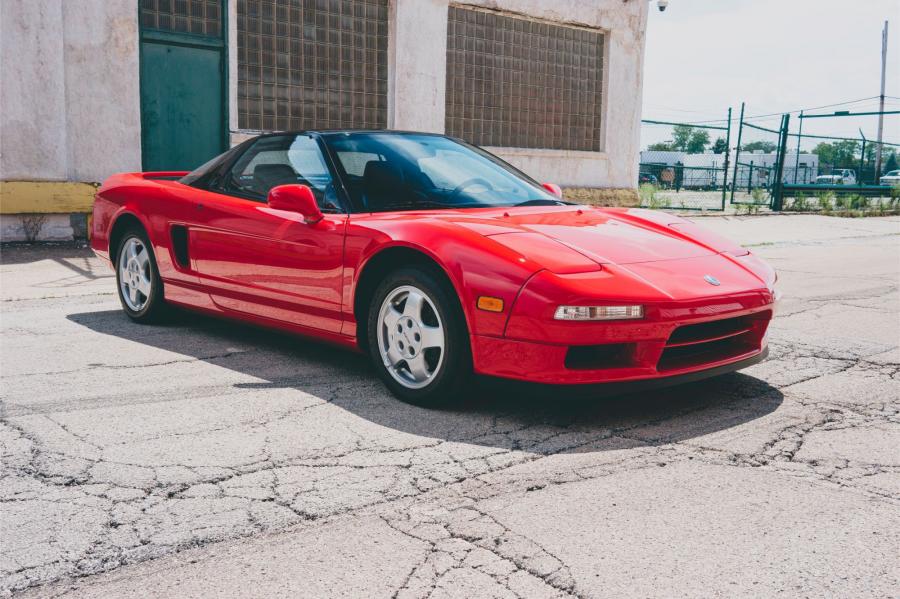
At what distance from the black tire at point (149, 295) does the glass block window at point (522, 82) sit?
9176 millimetres

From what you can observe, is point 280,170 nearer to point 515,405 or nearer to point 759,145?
point 515,405

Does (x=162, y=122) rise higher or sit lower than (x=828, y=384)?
higher

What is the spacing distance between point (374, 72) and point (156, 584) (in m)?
12.0

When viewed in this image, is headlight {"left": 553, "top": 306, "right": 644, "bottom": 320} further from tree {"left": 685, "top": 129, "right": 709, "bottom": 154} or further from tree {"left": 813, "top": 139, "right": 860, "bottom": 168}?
tree {"left": 685, "top": 129, "right": 709, "bottom": 154}

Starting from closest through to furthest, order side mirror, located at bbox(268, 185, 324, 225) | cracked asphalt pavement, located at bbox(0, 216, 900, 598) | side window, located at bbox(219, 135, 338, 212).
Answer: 1. cracked asphalt pavement, located at bbox(0, 216, 900, 598)
2. side mirror, located at bbox(268, 185, 324, 225)
3. side window, located at bbox(219, 135, 338, 212)

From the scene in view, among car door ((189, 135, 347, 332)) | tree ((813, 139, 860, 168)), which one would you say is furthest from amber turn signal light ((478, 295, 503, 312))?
tree ((813, 139, 860, 168))

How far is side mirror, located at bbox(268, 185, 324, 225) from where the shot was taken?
478cm

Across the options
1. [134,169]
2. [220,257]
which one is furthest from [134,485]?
[134,169]

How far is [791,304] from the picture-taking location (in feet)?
24.5

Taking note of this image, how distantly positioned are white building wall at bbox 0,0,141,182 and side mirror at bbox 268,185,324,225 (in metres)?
6.93

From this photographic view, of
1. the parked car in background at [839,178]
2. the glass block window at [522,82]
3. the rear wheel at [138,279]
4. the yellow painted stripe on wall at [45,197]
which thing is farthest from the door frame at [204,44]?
the parked car in background at [839,178]

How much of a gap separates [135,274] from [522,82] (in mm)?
10913

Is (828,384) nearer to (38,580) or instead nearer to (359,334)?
(359,334)

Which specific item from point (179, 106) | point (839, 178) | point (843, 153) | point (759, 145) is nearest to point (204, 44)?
point (179, 106)
